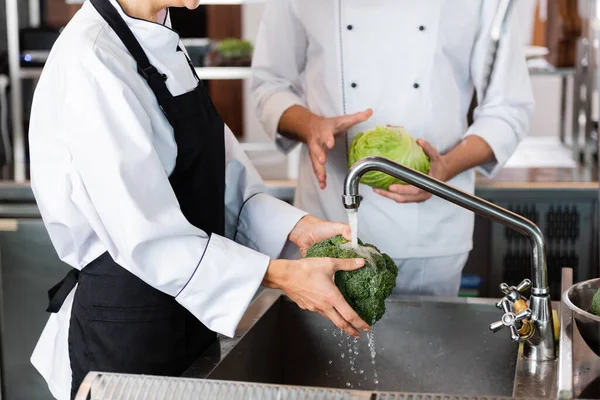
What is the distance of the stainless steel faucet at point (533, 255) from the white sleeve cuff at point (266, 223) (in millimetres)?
406

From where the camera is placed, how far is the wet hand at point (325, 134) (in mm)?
2127

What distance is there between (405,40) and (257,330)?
3.14ft

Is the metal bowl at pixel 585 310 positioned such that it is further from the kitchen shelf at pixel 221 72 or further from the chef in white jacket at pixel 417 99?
the kitchen shelf at pixel 221 72

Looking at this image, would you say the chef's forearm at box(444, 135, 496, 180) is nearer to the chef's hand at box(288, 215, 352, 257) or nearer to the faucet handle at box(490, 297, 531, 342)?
the chef's hand at box(288, 215, 352, 257)

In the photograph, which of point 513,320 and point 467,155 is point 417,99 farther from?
point 513,320

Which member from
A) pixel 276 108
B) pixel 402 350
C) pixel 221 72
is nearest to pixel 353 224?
pixel 402 350

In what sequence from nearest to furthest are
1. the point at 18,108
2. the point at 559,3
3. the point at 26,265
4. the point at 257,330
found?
the point at 257,330 → the point at 26,265 → the point at 18,108 → the point at 559,3

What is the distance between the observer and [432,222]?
2.34 metres

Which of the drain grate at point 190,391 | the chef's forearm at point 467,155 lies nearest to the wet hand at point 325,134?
the chef's forearm at point 467,155

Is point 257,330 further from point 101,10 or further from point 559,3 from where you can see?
point 559,3

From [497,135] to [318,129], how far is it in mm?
497

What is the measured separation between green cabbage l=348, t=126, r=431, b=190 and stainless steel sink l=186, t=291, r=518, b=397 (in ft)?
1.19

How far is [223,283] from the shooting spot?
1.46m

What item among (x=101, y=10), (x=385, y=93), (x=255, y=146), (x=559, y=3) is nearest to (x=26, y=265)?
(x=255, y=146)
